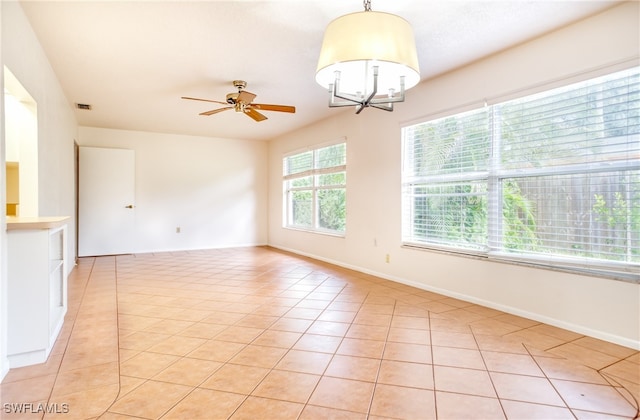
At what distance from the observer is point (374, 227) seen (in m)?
4.60

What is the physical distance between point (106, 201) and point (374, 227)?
4903 mm

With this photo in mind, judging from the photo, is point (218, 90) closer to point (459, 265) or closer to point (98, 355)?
point (98, 355)

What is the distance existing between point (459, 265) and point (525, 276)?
0.66 m

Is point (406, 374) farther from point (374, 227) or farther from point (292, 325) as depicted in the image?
point (374, 227)

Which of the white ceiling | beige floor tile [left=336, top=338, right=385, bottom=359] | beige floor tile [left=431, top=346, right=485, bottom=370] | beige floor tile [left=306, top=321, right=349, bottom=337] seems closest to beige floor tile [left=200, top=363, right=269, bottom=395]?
beige floor tile [left=336, top=338, right=385, bottom=359]

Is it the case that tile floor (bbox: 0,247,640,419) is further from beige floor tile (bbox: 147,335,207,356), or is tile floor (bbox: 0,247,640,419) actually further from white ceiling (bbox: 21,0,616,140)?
white ceiling (bbox: 21,0,616,140)

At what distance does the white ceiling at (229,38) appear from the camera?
2.41 m

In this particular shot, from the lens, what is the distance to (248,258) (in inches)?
236

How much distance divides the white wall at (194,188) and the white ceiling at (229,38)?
224 cm

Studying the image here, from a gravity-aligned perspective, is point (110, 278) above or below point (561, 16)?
below

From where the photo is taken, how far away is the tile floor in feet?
5.46

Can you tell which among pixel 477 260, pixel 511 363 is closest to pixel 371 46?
pixel 511 363

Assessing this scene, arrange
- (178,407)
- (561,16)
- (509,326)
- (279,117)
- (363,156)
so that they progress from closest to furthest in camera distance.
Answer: (178,407), (561,16), (509,326), (363,156), (279,117)

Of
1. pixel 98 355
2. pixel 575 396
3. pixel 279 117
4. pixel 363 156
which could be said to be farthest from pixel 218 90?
pixel 575 396
